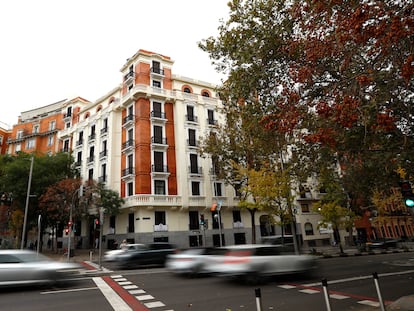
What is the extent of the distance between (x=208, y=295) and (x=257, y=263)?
6.76ft

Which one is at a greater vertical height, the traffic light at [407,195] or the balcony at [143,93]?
the balcony at [143,93]

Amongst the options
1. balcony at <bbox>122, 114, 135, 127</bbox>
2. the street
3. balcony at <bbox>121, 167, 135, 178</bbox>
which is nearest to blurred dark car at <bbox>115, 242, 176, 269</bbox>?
the street

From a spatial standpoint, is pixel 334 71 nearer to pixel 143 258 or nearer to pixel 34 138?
pixel 143 258

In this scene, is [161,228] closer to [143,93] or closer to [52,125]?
[143,93]

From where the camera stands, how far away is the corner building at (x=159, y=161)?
29.8m

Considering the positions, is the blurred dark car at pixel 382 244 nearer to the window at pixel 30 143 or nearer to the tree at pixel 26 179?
the tree at pixel 26 179

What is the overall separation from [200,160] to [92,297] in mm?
25535

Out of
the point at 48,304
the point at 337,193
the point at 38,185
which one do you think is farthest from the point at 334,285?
the point at 38,185

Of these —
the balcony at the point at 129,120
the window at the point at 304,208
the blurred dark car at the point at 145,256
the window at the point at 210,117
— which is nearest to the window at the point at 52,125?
the balcony at the point at 129,120

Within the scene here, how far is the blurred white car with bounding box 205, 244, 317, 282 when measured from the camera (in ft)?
31.5

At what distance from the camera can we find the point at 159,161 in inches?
1246

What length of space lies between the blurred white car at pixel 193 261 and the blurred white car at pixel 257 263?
0.40m

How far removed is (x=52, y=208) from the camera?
27453 mm

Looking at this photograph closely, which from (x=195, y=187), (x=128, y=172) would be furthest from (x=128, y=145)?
(x=195, y=187)
